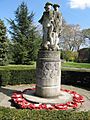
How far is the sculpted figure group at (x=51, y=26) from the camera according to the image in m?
11.2

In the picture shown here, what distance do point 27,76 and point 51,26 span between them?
653cm

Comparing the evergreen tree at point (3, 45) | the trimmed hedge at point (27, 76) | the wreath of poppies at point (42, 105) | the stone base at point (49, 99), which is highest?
the evergreen tree at point (3, 45)

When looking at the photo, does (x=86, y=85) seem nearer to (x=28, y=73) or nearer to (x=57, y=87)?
(x=28, y=73)

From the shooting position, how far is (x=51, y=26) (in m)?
11.2

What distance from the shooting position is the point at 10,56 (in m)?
37.2

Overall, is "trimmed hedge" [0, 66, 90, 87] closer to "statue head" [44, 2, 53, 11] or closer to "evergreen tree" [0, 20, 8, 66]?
"statue head" [44, 2, 53, 11]

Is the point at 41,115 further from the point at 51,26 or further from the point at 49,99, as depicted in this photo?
the point at 51,26

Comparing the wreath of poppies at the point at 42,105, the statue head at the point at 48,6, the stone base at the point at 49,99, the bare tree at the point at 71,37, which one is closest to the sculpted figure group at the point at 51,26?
the statue head at the point at 48,6

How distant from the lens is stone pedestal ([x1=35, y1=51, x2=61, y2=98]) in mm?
11008

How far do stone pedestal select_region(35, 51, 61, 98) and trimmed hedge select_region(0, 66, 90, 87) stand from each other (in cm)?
542

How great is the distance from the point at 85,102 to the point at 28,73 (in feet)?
21.3

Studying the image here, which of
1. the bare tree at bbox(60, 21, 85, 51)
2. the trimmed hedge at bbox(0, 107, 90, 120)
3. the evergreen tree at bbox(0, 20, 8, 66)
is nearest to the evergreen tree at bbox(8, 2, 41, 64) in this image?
the evergreen tree at bbox(0, 20, 8, 66)

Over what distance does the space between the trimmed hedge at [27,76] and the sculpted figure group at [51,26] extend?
19.1 ft

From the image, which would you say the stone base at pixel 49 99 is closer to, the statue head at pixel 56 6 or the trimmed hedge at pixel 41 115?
the trimmed hedge at pixel 41 115
